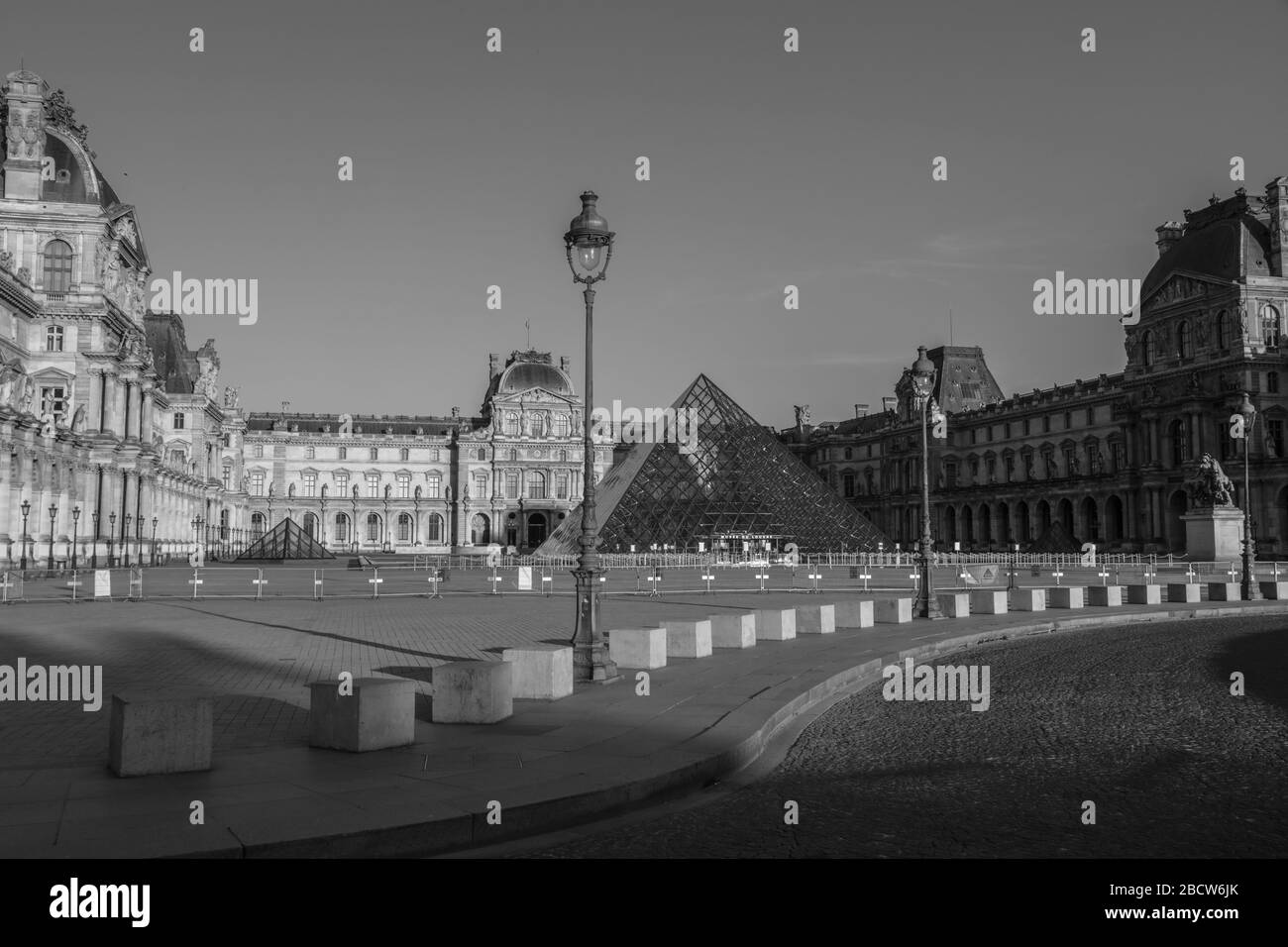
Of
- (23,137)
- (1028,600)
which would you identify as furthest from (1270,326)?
(23,137)

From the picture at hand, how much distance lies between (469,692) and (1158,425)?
203ft

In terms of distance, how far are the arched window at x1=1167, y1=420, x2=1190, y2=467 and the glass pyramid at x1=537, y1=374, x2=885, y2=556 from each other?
1973cm

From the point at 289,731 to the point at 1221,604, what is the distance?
72.5 feet

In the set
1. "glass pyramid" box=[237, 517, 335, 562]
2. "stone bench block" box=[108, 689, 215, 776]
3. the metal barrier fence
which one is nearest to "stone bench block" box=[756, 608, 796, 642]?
the metal barrier fence

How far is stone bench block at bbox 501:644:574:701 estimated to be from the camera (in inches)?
374

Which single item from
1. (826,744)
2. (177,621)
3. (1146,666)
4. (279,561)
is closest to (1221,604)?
(1146,666)

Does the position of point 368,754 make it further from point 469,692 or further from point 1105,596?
point 1105,596

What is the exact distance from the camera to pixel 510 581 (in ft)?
117

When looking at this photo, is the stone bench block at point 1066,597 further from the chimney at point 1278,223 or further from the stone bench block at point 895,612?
the chimney at point 1278,223

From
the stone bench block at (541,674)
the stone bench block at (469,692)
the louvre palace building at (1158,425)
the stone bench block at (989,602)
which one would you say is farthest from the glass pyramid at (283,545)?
the stone bench block at (469,692)

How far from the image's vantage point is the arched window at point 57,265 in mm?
44406

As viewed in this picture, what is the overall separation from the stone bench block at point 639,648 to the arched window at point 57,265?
41.6m

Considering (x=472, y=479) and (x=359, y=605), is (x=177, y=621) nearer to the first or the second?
(x=359, y=605)

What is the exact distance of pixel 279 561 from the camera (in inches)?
2283
